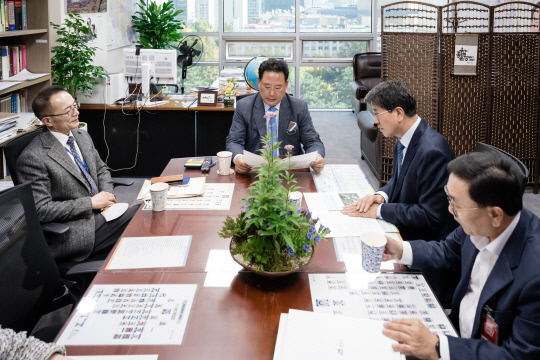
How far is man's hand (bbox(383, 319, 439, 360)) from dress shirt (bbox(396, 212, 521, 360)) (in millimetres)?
287

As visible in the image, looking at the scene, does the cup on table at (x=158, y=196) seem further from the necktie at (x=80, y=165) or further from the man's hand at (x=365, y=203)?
the man's hand at (x=365, y=203)

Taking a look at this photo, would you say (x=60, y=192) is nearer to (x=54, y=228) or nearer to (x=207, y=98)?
(x=54, y=228)

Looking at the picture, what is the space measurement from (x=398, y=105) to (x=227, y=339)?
1.40 m

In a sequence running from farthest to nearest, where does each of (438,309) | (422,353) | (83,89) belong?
(83,89) → (438,309) → (422,353)

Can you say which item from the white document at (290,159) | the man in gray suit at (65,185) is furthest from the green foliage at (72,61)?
the white document at (290,159)

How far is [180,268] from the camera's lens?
1696 mm

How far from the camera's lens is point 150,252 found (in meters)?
1.81

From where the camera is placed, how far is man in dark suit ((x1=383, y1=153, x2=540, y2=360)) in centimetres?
127

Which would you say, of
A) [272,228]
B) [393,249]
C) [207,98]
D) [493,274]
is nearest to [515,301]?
[493,274]

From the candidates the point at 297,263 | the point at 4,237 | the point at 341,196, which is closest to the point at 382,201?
the point at 341,196

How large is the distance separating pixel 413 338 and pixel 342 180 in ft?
4.59

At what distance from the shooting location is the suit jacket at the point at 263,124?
10.7 ft

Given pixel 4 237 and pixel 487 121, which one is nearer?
pixel 4 237

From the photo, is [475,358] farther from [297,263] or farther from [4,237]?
[4,237]
